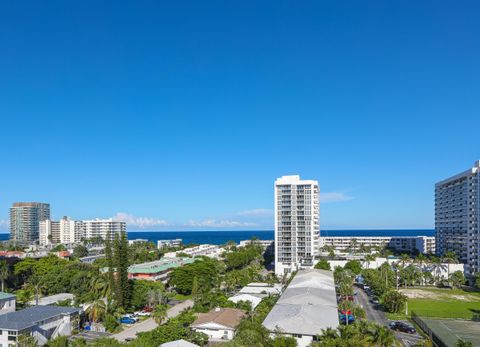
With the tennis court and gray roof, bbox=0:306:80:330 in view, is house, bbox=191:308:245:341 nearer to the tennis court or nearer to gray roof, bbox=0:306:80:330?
gray roof, bbox=0:306:80:330

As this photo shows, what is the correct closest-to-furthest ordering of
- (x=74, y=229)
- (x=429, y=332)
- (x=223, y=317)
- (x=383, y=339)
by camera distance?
1. (x=383, y=339)
2. (x=429, y=332)
3. (x=223, y=317)
4. (x=74, y=229)

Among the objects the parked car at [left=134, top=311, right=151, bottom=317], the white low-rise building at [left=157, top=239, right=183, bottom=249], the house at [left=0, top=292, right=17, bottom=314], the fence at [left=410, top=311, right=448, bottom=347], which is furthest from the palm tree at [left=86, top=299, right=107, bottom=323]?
the white low-rise building at [left=157, top=239, right=183, bottom=249]

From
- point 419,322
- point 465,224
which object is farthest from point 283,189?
point 419,322

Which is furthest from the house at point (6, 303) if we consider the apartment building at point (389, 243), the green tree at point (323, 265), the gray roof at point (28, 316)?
the apartment building at point (389, 243)

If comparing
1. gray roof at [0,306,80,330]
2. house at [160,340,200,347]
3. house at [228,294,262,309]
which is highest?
gray roof at [0,306,80,330]

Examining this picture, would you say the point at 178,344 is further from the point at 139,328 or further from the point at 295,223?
the point at 295,223

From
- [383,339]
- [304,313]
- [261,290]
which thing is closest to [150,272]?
[261,290]
